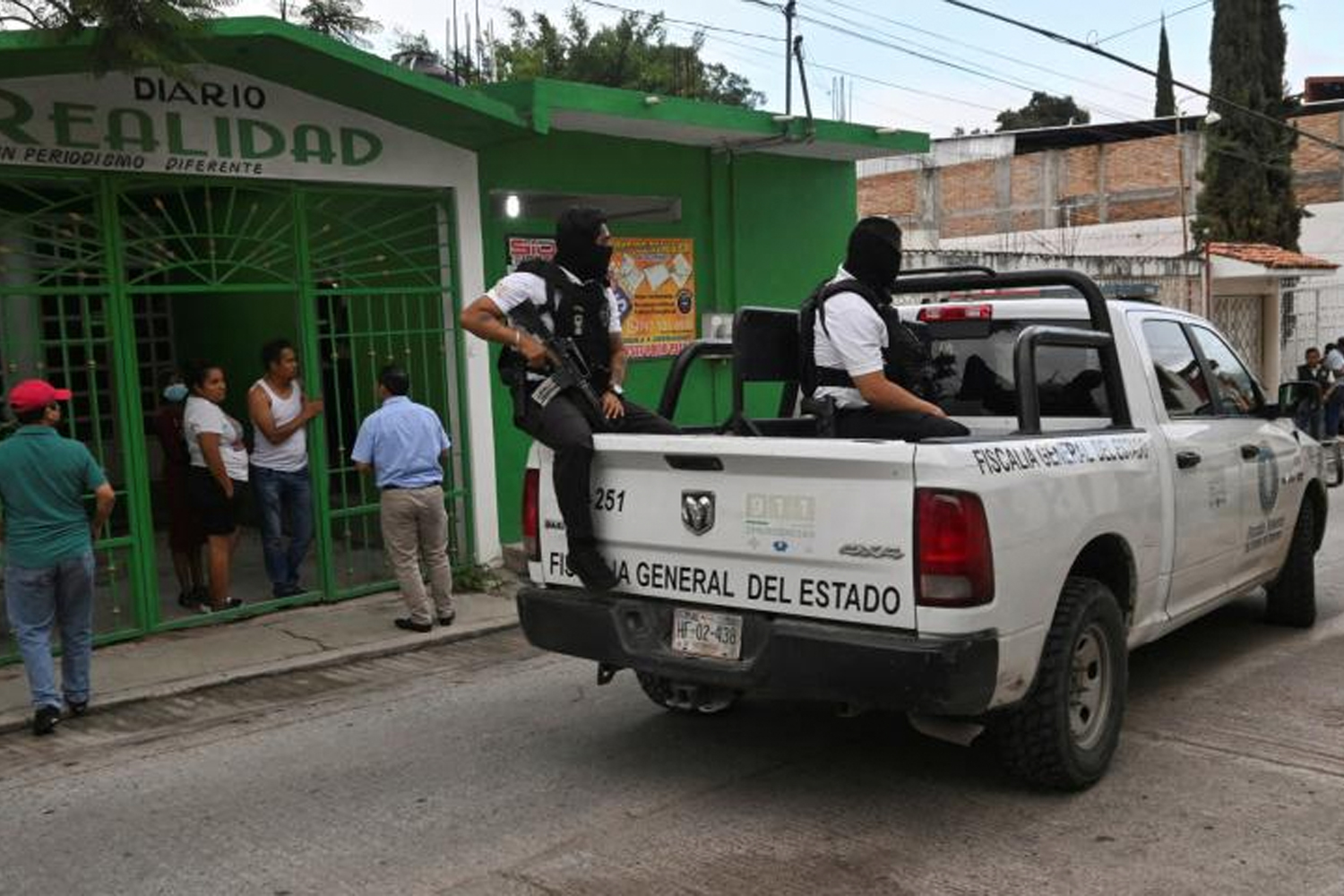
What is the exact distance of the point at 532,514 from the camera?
4.72 meters

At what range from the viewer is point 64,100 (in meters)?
6.64

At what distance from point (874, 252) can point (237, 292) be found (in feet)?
17.7

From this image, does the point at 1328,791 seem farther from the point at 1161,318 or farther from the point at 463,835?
the point at 463,835

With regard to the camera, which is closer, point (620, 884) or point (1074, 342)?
point (620, 884)

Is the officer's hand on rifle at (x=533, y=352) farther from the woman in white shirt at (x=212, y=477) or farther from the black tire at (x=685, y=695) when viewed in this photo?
the woman in white shirt at (x=212, y=477)

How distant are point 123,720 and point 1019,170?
3353 cm

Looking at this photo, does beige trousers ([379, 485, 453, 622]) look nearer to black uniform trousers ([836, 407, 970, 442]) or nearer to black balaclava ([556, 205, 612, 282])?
black balaclava ([556, 205, 612, 282])

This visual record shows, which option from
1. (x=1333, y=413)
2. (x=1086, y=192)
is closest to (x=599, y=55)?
(x=1086, y=192)

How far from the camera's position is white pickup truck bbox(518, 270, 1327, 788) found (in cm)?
371

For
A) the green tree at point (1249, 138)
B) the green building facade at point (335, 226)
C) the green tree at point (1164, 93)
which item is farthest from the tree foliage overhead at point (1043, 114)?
the green building facade at point (335, 226)

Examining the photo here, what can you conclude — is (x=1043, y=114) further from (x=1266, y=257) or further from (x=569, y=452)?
(x=569, y=452)

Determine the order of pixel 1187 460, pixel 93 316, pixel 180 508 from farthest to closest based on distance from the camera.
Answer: pixel 180 508
pixel 93 316
pixel 1187 460

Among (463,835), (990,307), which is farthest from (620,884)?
(990,307)

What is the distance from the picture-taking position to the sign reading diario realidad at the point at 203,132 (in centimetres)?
659
